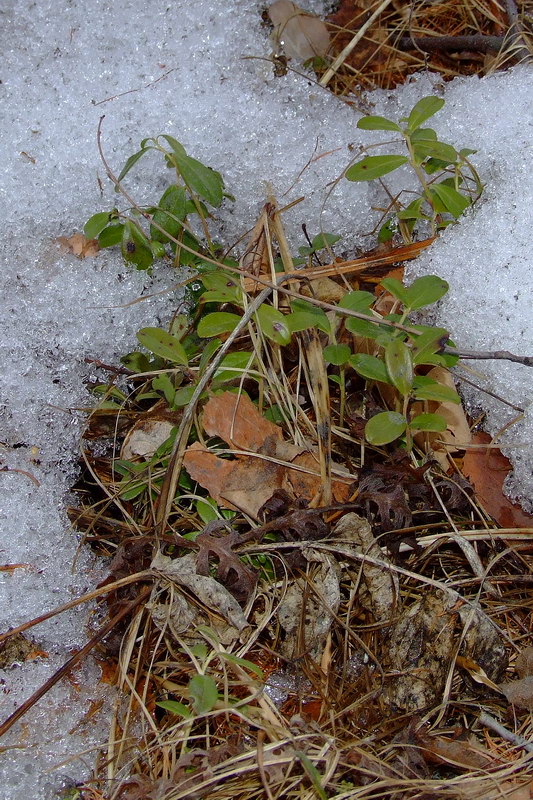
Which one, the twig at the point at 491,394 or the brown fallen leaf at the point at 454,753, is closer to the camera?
the brown fallen leaf at the point at 454,753

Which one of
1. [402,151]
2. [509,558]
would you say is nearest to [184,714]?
[509,558]

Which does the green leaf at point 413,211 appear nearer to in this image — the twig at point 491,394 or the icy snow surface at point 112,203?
the icy snow surface at point 112,203

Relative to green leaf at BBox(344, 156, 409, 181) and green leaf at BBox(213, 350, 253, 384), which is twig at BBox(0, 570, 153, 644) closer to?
green leaf at BBox(213, 350, 253, 384)

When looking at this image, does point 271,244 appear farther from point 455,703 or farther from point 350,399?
point 455,703

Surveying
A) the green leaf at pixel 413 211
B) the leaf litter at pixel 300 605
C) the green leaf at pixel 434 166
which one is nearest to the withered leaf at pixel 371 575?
the leaf litter at pixel 300 605

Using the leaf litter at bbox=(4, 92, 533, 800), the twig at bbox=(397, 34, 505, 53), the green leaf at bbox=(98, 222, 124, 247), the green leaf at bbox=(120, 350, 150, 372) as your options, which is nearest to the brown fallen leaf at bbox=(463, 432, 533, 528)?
the leaf litter at bbox=(4, 92, 533, 800)

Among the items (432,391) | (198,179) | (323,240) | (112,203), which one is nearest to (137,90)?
(112,203)
